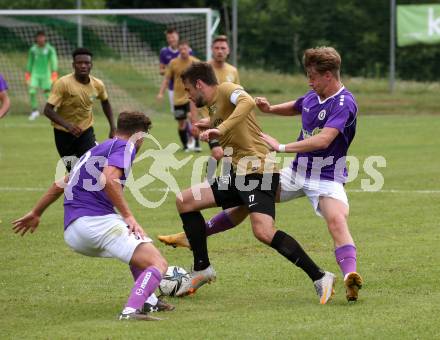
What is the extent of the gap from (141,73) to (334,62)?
2306 cm

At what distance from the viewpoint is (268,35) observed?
31516 millimetres

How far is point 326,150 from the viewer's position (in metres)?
7.93

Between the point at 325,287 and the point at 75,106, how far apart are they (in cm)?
566

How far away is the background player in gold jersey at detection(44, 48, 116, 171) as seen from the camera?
1223cm

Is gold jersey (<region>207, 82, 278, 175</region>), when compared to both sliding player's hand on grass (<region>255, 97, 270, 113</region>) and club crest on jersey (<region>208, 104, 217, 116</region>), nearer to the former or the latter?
club crest on jersey (<region>208, 104, 217, 116</region>)

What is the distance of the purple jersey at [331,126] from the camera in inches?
307

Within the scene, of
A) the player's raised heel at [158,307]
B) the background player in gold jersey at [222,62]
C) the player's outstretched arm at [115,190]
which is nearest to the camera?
the player's outstretched arm at [115,190]

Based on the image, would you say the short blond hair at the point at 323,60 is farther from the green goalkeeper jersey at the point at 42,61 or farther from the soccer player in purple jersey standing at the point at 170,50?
the green goalkeeper jersey at the point at 42,61

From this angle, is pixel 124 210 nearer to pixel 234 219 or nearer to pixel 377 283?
pixel 234 219

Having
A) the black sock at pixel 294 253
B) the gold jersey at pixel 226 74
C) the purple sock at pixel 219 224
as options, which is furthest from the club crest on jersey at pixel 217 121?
the gold jersey at pixel 226 74

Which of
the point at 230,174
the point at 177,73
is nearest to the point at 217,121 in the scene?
the point at 230,174

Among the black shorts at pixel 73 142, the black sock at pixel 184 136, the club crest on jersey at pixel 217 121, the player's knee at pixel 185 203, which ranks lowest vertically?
the black sock at pixel 184 136

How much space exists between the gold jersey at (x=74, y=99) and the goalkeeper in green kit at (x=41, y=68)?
1534 centimetres

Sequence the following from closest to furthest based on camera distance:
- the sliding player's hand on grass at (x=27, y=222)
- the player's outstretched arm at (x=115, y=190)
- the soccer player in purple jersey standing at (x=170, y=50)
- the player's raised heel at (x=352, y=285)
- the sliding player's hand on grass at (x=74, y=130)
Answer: the player's outstretched arm at (x=115, y=190) < the player's raised heel at (x=352, y=285) < the sliding player's hand on grass at (x=27, y=222) < the sliding player's hand on grass at (x=74, y=130) < the soccer player in purple jersey standing at (x=170, y=50)
